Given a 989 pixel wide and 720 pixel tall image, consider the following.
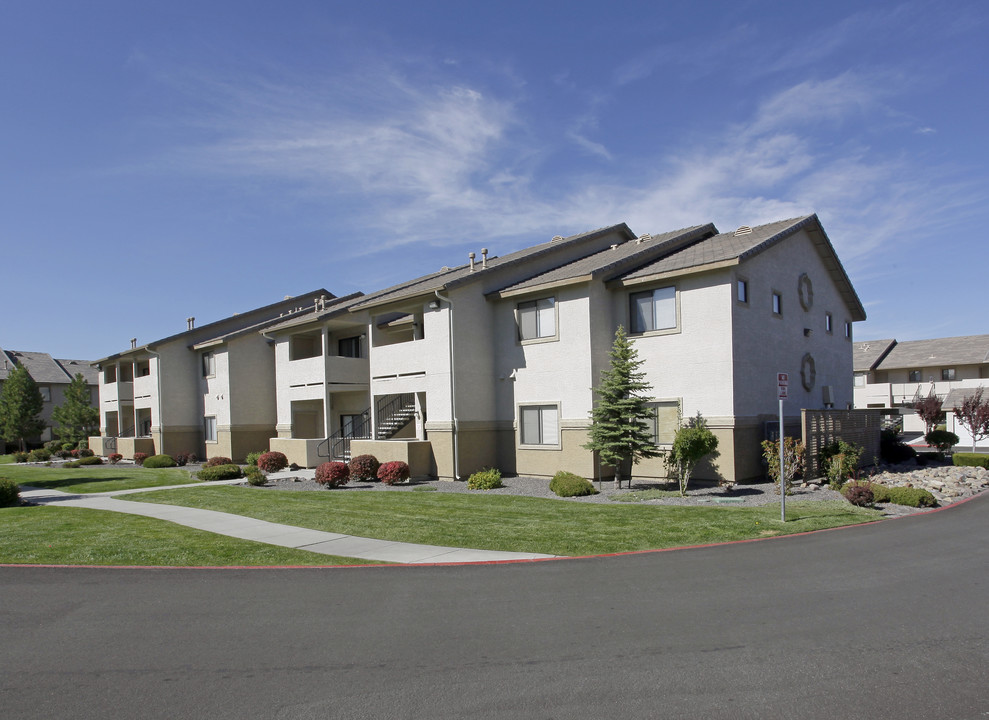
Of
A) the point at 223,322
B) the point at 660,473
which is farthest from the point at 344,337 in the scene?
the point at 660,473

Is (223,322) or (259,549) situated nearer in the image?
(259,549)

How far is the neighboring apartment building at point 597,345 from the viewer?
19.9 metres

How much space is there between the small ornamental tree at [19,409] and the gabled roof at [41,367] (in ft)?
26.6

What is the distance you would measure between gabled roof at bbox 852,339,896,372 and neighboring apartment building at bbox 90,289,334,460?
41.3m

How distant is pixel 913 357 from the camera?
5300 cm

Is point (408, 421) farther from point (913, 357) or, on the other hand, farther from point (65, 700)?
point (913, 357)

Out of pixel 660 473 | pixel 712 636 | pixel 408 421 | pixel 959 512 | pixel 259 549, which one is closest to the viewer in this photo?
pixel 712 636

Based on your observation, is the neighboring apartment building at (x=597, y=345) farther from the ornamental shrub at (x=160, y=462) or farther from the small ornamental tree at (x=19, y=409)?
the small ornamental tree at (x=19, y=409)

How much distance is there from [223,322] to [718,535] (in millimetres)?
32910

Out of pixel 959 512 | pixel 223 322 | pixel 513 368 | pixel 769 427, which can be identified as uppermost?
pixel 223 322

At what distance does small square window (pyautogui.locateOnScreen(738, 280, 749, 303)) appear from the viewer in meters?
20.1

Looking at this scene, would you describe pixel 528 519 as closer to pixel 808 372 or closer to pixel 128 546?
pixel 128 546

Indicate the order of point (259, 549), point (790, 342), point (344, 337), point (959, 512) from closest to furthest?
point (259, 549), point (959, 512), point (790, 342), point (344, 337)

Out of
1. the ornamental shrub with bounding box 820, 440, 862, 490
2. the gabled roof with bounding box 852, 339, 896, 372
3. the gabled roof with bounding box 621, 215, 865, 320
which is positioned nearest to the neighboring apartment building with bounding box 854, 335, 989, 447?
the gabled roof with bounding box 852, 339, 896, 372
